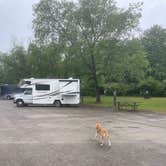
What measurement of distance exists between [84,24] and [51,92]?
813 cm

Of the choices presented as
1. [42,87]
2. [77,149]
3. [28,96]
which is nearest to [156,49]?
[42,87]

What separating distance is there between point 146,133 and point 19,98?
24477 millimetres

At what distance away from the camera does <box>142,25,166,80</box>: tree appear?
7338cm

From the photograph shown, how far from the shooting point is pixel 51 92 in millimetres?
37406

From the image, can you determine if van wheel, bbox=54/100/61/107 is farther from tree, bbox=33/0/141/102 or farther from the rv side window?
tree, bbox=33/0/141/102

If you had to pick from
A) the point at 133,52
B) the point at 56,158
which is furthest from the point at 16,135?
the point at 133,52

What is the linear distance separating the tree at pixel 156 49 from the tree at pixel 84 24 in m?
35.2

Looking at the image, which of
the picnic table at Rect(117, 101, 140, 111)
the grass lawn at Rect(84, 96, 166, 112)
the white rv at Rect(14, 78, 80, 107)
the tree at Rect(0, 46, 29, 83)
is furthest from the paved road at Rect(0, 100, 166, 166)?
the tree at Rect(0, 46, 29, 83)

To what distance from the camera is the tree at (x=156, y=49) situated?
241 ft

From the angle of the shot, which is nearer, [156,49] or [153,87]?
[153,87]

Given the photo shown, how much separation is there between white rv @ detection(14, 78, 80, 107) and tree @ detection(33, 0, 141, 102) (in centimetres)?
363

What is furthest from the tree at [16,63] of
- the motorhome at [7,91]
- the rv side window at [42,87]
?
the rv side window at [42,87]

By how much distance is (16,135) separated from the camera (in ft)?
47.1

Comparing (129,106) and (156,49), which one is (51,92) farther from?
(156,49)
